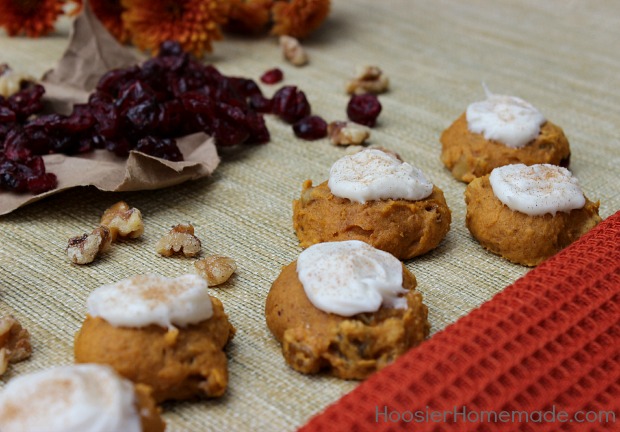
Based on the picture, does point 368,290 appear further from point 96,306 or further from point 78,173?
point 78,173

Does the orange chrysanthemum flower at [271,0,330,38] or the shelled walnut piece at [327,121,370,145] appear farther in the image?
the orange chrysanthemum flower at [271,0,330,38]

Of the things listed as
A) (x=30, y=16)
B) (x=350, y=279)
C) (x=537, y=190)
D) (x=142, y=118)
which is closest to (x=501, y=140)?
(x=537, y=190)

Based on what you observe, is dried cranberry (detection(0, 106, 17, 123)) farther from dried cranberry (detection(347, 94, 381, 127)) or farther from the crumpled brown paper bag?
dried cranberry (detection(347, 94, 381, 127))

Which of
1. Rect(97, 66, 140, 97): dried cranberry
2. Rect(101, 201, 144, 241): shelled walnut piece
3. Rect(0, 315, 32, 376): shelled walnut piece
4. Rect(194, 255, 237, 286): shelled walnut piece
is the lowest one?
Rect(0, 315, 32, 376): shelled walnut piece

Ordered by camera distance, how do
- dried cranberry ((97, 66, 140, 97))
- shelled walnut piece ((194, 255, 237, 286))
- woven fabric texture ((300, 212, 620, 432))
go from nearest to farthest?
woven fabric texture ((300, 212, 620, 432)) < shelled walnut piece ((194, 255, 237, 286)) < dried cranberry ((97, 66, 140, 97))

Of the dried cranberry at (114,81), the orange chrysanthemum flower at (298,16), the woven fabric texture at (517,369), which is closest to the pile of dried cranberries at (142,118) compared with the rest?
the dried cranberry at (114,81)

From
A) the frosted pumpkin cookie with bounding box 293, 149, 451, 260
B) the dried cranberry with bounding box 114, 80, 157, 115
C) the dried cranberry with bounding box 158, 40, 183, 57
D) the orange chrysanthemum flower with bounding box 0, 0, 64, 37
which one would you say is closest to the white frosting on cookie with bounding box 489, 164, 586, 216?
the frosted pumpkin cookie with bounding box 293, 149, 451, 260

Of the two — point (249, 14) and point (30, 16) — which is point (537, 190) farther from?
point (30, 16)
